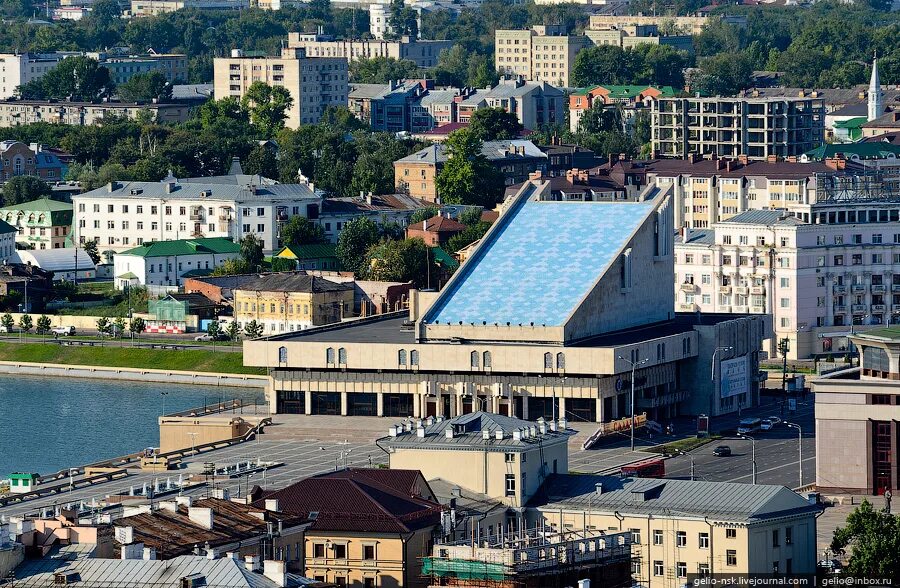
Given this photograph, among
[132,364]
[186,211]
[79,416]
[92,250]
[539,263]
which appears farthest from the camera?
[186,211]

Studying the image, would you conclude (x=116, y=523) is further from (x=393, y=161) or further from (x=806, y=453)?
(x=393, y=161)

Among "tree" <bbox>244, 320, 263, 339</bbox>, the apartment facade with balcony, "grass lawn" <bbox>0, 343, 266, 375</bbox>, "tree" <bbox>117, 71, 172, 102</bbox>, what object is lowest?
"grass lawn" <bbox>0, 343, 266, 375</bbox>

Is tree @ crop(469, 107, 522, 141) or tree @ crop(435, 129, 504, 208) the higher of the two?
tree @ crop(469, 107, 522, 141)

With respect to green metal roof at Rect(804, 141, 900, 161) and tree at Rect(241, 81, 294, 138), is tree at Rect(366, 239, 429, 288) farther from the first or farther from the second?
tree at Rect(241, 81, 294, 138)

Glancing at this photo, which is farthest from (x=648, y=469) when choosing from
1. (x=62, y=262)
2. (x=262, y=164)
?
(x=262, y=164)

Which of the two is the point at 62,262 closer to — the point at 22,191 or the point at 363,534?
the point at 22,191

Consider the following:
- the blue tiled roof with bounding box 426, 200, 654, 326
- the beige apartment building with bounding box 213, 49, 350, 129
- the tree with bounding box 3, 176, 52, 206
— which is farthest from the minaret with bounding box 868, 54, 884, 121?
the blue tiled roof with bounding box 426, 200, 654, 326
